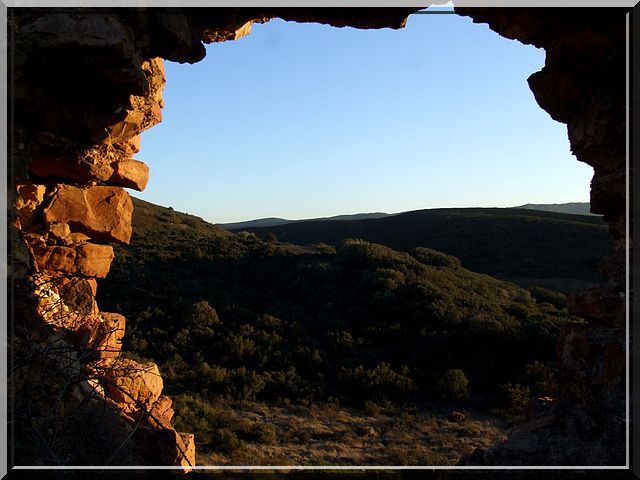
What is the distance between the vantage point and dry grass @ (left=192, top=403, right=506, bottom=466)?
868 cm

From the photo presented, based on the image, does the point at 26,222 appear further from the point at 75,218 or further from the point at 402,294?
the point at 402,294

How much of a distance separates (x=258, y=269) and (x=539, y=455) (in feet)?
59.3

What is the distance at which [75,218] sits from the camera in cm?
784

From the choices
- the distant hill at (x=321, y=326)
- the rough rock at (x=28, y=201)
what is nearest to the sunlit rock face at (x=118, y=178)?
the rough rock at (x=28, y=201)

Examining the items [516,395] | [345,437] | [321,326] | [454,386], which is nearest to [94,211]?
[345,437]

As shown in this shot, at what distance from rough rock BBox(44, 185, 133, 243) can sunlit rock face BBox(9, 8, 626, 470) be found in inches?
1.2

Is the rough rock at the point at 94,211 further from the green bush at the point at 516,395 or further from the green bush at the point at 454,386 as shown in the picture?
the green bush at the point at 516,395

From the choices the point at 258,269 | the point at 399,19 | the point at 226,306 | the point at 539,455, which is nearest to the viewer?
the point at 539,455

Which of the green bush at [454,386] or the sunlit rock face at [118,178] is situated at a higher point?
the sunlit rock face at [118,178]

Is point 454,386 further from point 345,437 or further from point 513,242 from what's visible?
point 513,242

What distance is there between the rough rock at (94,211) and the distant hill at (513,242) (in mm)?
23017

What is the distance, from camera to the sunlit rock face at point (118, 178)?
4.95 m

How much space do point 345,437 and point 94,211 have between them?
6009 mm
